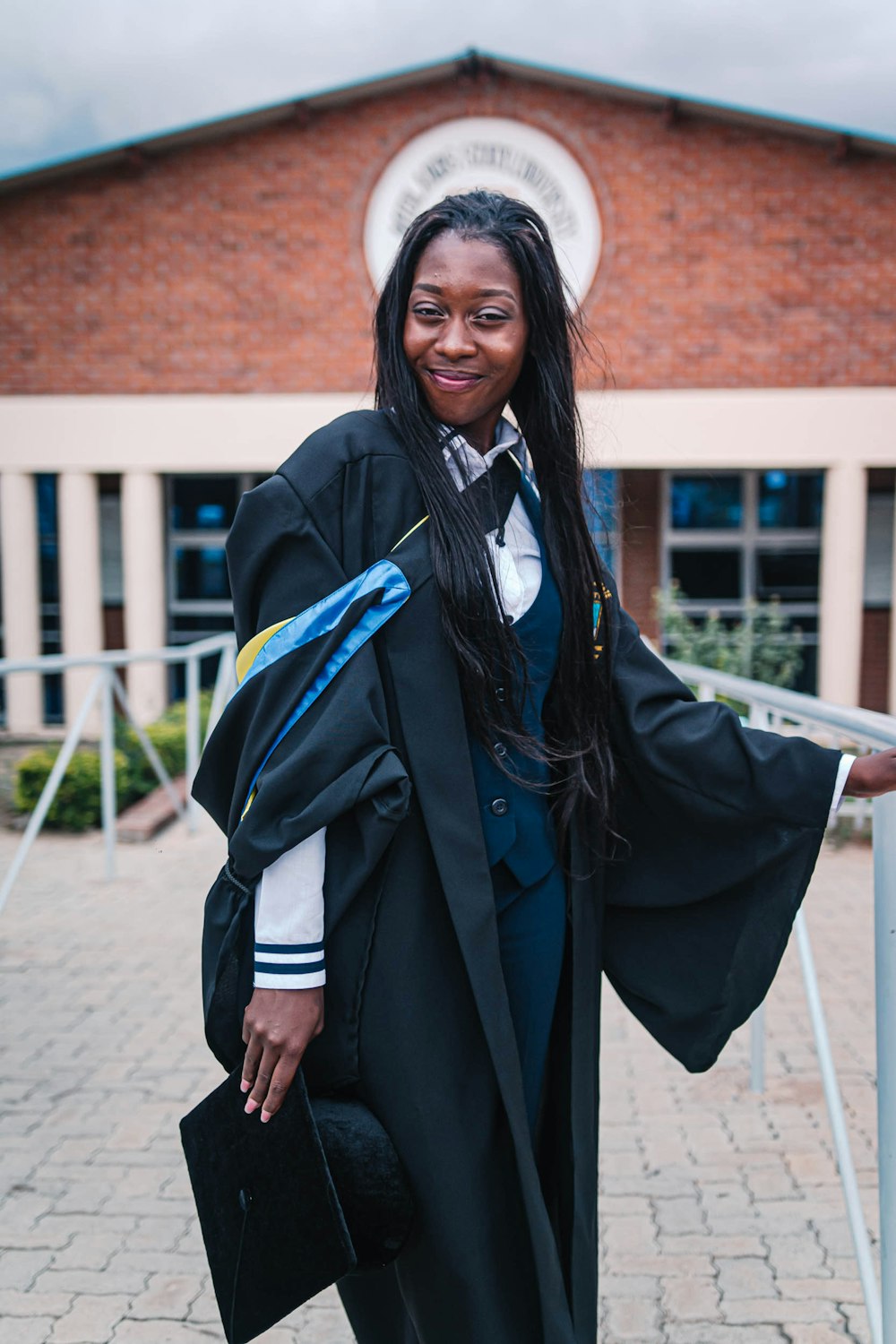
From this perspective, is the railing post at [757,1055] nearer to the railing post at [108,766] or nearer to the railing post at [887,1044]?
the railing post at [887,1044]

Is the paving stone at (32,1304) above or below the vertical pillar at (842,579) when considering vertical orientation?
below

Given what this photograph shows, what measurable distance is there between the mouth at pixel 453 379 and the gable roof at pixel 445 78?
9.19 m

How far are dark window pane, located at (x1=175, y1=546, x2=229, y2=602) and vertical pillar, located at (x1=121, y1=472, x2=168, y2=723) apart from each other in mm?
1313

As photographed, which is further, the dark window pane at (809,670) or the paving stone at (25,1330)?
the dark window pane at (809,670)

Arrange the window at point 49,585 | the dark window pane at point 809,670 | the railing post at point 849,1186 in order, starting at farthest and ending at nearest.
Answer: the window at point 49,585 → the dark window pane at point 809,670 → the railing post at point 849,1186

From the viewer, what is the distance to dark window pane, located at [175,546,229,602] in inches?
480

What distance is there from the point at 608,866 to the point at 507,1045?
1.32 feet

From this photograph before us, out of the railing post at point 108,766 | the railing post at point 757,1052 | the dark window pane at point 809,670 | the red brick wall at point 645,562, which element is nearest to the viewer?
the railing post at point 757,1052

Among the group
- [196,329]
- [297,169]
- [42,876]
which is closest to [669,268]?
[297,169]

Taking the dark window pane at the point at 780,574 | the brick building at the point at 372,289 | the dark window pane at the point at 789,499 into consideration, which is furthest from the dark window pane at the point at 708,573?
the brick building at the point at 372,289

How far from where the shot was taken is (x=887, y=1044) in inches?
68.7

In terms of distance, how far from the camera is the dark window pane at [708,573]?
11648 millimetres

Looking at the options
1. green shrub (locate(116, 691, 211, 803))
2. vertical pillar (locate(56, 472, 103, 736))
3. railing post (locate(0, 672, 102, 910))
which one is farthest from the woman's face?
vertical pillar (locate(56, 472, 103, 736))

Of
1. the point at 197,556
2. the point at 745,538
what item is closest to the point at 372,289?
the point at 197,556
